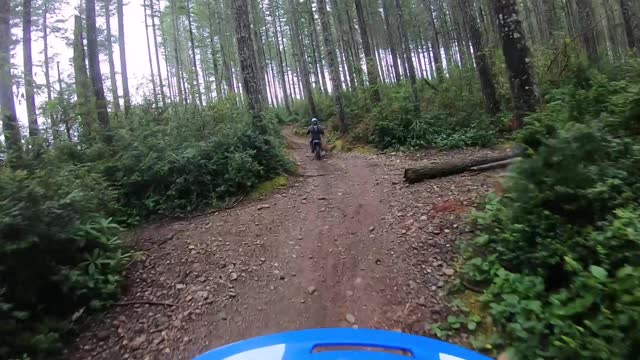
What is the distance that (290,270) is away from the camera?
16.8 ft

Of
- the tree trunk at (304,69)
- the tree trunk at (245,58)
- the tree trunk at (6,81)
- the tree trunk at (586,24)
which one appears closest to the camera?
the tree trunk at (6,81)

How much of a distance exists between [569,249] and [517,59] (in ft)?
15.4

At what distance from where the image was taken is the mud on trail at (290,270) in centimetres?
409

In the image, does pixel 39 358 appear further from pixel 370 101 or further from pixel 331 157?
pixel 370 101

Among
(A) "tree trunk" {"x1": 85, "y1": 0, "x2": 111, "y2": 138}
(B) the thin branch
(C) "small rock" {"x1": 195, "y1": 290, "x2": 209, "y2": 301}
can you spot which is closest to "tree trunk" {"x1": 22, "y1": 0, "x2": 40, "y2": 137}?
(A) "tree trunk" {"x1": 85, "y1": 0, "x2": 111, "y2": 138}

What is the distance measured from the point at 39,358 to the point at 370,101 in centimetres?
1384

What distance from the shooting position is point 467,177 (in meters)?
6.85

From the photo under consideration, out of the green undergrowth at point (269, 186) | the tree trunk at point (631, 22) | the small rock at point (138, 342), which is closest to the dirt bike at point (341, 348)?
the small rock at point (138, 342)

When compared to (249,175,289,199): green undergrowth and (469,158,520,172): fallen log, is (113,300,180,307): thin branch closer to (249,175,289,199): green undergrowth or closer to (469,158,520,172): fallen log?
(249,175,289,199): green undergrowth

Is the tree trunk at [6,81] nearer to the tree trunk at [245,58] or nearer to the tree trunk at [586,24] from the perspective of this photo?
the tree trunk at [245,58]

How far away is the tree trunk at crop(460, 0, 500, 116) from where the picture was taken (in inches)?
448

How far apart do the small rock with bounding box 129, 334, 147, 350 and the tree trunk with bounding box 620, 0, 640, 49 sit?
15512 mm

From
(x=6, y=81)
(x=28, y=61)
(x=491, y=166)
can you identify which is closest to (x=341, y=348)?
(x=491, y=166)

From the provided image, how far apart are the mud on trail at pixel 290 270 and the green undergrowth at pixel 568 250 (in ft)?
2.07
